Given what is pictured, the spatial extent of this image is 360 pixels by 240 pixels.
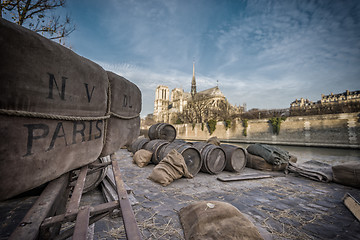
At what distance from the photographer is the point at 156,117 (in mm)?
69062

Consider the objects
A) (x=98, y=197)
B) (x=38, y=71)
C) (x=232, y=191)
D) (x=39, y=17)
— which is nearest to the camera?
(x=38, y=71)

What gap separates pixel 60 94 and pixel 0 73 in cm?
30

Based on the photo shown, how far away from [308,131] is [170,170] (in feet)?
72.3

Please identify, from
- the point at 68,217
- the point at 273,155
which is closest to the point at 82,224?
the point at 68,217

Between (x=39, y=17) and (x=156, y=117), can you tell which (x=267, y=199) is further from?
(x=156, y=117)

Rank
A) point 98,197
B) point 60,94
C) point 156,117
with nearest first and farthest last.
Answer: point 60,94
point 98,197
point 156,117

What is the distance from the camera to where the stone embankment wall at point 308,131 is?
54.1 feet

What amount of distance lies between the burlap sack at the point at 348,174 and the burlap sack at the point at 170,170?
13.4 feet

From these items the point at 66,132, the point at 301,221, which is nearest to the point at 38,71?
the point at 66,132

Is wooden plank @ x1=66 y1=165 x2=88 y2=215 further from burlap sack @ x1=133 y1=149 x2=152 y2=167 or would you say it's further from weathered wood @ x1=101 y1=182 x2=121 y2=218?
burlap sack @ x1=133 y1=149 x2=152 y2=167

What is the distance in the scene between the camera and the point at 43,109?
0.92 m

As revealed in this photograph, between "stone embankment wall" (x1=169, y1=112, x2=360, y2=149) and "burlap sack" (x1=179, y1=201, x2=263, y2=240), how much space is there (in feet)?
73.1

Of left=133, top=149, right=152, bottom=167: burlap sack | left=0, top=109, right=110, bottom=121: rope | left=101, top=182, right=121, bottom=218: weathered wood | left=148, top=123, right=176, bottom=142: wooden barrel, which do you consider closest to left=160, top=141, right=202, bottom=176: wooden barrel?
left=133, top=149, right=152, bottom=167: burlap sack

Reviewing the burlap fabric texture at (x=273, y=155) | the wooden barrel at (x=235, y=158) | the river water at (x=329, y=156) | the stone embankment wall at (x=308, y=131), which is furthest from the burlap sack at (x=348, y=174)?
the stone embankment wall at (x=308, y=131)
